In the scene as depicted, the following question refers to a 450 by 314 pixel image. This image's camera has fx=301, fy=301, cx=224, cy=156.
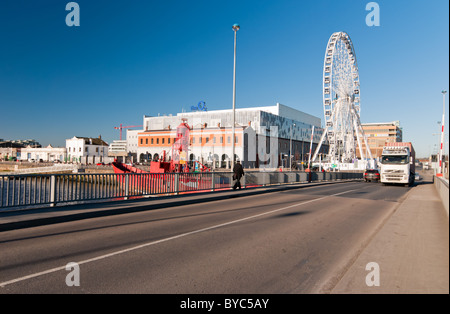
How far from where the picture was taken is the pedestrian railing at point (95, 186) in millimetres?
9844

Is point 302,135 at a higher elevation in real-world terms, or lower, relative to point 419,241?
higher

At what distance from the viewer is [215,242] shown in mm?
6824

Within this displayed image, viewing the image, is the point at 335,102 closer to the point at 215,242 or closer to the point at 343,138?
the point at 343,138

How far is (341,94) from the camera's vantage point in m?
51.4

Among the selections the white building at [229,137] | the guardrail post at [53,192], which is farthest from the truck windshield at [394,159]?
the white building at [229,137]

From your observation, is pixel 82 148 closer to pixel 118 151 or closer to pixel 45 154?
pixel 118 151

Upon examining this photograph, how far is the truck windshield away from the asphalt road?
65.6 feet

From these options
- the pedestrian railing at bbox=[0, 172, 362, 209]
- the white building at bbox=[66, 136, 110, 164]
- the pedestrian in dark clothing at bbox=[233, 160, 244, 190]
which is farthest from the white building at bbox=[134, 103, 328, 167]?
the pedestrian railing at bbox=[0, 172, 362, 209]

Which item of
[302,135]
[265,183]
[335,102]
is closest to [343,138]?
[335,102]

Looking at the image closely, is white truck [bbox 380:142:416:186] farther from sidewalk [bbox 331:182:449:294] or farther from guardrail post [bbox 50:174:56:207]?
guardrail post [bbox 50:174:56:207]

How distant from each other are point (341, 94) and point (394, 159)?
26.8 meters

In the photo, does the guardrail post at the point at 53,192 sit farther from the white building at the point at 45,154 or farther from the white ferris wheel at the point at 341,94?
the white building at the point at 45,154

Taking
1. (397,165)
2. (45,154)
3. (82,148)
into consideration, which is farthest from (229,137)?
(45,154)
